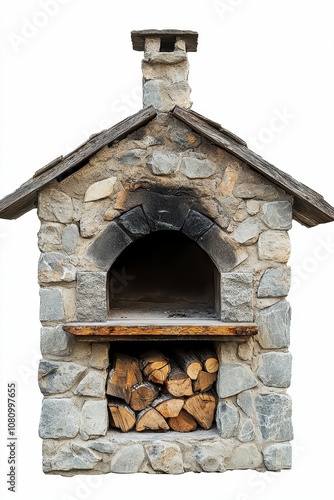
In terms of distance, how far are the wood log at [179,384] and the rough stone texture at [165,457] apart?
45 centimetres

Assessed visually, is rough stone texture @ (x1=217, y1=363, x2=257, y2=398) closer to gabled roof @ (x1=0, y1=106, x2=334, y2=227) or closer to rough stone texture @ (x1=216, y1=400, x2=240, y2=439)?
rough stone texture @ (x1=216, y1=400, x2=240, y2=439)

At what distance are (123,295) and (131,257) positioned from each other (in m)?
0.43

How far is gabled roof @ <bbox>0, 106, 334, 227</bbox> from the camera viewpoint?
15.1ft

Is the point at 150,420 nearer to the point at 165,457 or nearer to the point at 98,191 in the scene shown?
the point at 165,457

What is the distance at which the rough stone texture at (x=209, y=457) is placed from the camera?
16.1 ft

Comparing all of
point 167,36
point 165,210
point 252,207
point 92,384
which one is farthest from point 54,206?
point 167,36

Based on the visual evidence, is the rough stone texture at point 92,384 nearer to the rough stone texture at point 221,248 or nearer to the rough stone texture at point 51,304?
the rough stone texture at point 51,304

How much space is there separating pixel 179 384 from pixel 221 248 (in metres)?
1.27

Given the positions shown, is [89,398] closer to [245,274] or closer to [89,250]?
[89,250]

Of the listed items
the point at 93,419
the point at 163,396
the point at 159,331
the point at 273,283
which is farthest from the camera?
the point at 163,396

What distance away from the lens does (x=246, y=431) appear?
4914 millimetres

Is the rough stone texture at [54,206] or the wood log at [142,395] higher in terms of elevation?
the rough stone texture at [54,206]

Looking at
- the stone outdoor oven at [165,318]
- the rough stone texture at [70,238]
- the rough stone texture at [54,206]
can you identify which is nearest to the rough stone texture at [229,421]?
the stone outdoor oven at [165,318]

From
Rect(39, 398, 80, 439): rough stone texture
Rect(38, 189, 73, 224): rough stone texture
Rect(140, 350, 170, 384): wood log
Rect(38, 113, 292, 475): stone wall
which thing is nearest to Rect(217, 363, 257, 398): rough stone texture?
Result: Rect(38, 113, 292, 475): stone wall
